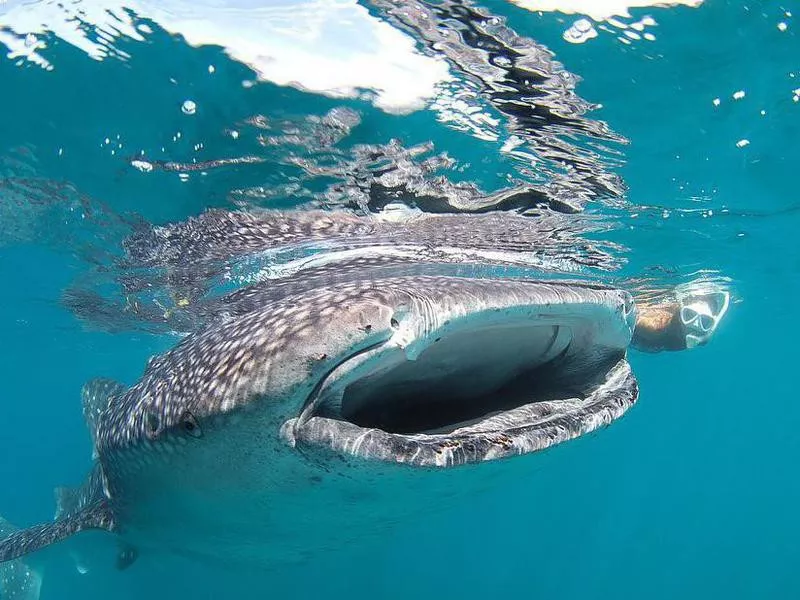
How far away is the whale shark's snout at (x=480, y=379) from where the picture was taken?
A: 7.75ft

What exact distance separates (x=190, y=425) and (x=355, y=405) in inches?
36.4

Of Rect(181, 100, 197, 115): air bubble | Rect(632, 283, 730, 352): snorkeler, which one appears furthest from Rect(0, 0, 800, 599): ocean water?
Rect(632, 283, 730, 352): snorkeler

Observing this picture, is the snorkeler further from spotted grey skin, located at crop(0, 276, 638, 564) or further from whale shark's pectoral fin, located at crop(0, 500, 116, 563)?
whale shark's pectoral fin, located at crop(0, 500, 116, 563)

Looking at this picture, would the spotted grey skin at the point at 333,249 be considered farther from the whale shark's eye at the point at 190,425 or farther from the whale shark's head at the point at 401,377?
the whale shark's eye at the point at 190,425

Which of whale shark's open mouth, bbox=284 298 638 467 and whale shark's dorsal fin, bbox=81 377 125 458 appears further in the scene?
whale shark's dorsal fin, bbox=81 377 125 458

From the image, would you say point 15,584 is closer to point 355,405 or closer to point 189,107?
point 189,107

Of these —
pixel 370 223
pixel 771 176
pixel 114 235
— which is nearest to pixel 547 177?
pixel 370 223

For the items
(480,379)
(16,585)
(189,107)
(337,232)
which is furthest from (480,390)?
(16,585)

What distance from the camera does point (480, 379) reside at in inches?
149

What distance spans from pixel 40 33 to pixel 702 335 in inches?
602

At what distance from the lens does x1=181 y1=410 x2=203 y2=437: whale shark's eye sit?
2957 mm

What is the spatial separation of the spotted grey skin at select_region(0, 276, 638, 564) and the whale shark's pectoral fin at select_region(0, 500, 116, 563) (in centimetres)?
48

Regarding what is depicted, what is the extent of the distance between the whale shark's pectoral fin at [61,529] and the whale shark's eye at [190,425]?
8.64ft

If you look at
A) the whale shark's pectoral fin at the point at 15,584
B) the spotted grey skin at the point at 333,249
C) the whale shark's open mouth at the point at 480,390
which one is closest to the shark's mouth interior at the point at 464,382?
the whale shark's open mouth at the point at 480,390
